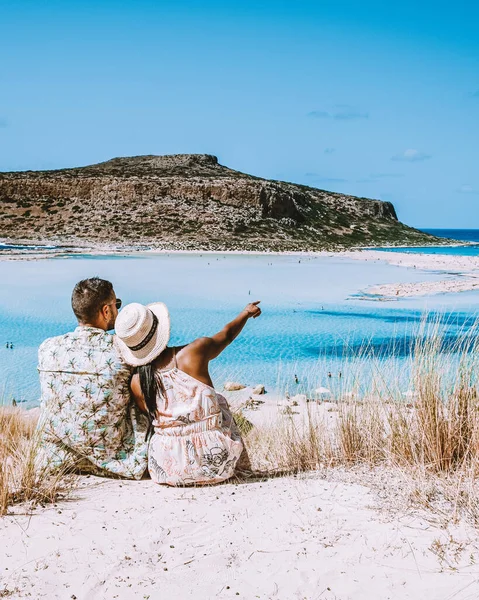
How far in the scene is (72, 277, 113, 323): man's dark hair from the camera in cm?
357

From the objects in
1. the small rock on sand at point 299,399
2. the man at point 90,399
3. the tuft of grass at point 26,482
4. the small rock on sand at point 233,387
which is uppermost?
the man at point 90,399

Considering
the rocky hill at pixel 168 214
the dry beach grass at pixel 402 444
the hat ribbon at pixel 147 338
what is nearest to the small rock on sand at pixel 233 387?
the dry beach grass at pixel 402 444

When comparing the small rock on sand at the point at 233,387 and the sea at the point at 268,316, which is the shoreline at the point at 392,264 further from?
the small rock on sand at the point at 233,387

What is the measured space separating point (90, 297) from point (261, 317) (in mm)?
10296

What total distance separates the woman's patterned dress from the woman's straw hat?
146mm

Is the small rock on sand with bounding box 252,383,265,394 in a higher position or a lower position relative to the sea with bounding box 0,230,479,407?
lower

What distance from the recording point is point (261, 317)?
13.8 metres

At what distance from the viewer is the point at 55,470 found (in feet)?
11.8

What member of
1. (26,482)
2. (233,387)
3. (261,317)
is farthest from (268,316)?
(26,482)

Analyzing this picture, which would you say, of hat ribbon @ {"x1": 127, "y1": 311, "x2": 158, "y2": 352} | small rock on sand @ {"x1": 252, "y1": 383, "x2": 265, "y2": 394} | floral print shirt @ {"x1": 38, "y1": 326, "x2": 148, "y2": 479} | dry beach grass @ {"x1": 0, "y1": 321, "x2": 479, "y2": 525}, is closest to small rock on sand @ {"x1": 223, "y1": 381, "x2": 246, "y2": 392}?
small rock on sand @ {"x1": 252, "y1": 383, "x2": 265, "y2": 394}

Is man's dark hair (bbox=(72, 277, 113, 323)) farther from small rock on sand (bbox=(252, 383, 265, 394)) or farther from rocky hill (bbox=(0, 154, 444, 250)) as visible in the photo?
rocky hill (bbox=(0, 154, 444, 250))

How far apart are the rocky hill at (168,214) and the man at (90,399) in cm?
3697

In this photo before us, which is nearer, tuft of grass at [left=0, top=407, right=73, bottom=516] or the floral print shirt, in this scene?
tuft of grass at [left=0, top=407, right=73, bottom=516]

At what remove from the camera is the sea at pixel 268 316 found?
8156 millimetres
